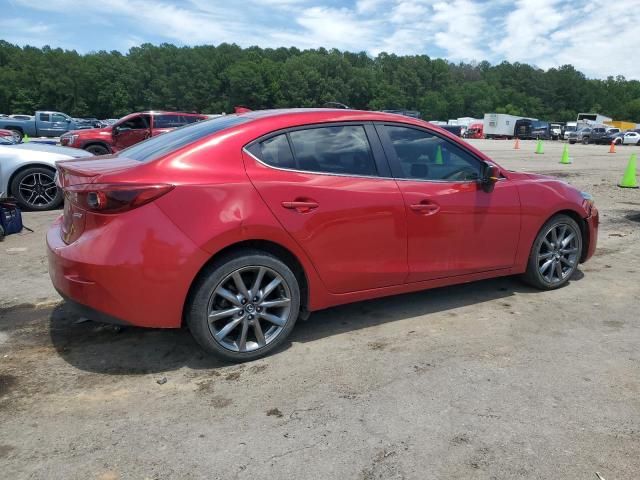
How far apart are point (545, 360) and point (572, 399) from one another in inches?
19.2

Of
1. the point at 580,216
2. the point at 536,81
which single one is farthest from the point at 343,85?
the point at 580,216

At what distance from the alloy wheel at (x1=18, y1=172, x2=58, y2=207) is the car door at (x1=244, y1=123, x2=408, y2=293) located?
6.26 m

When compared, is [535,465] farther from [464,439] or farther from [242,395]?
[242,395]

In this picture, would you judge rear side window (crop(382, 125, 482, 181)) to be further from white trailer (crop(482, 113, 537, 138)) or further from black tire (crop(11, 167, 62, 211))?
white trailer (crop(482, 113, 537, 138))

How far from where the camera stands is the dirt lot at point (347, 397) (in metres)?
2.39

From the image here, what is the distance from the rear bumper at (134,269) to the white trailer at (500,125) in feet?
213

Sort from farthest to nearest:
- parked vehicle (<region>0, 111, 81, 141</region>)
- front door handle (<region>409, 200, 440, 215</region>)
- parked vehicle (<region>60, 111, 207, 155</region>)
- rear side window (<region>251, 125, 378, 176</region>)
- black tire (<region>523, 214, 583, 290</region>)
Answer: parked vehicle (<region>0, 111, 81, 141</region>), parked vehicle (<region>60, 111, 207, 155</region>), black tire (<region>523, 214, 583, 290</region>), front door handle (<region>409, 200, 440, 215</region>), rear side window (<region>251, 125, 378, 176</region>)

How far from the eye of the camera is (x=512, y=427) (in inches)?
105

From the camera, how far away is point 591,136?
159ft

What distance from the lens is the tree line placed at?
105 metres

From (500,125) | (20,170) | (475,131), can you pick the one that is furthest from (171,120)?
(475,131)

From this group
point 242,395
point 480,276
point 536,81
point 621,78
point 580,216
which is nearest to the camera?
point 242,395

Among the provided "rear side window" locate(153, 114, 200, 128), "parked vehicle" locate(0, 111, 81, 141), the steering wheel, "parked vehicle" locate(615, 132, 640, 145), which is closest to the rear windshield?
the steering wheel

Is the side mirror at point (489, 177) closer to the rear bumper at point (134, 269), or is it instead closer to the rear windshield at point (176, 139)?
the rear windshield at point (176, 139)
